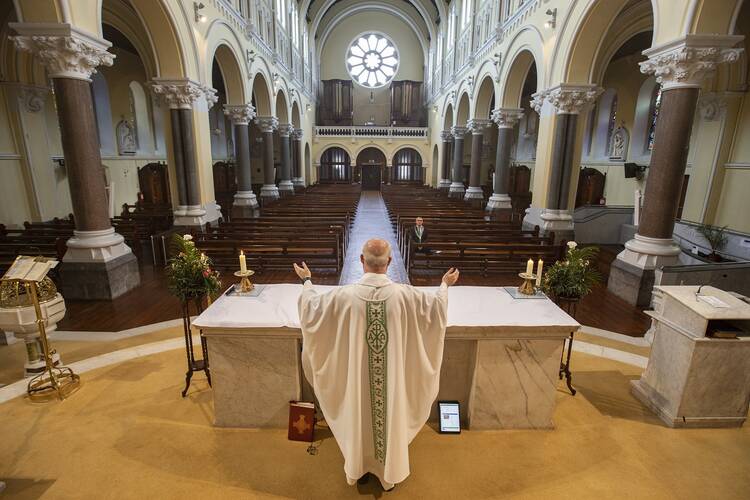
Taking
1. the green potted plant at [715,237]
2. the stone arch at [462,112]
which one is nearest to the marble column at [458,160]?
the stone arch at [462,112]

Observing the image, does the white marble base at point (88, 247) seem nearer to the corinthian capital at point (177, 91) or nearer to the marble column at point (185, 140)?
the marble column at point (185, 140)

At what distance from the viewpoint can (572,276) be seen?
398 centimetres

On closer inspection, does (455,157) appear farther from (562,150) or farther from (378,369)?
(378,369)

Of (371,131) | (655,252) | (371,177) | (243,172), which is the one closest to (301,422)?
(655,252)

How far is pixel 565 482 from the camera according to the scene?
2.88 meters

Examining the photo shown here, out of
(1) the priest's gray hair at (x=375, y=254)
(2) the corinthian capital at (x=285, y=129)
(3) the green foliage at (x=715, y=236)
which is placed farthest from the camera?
(2) the corinthian capital at (x=285, y=129)

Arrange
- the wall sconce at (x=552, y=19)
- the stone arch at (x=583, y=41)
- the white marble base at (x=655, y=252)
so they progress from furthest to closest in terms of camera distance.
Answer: the wall sconce at (x=552, y=19), the stone arch at (x=583, y=41), the white marble base at (x=655, y=252)

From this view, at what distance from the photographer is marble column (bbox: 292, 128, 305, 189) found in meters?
24.6

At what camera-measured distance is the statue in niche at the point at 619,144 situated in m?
15.9

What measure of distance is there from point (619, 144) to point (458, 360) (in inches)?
658

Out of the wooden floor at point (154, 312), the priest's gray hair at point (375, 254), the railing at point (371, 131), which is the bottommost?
the wooden floor at point (154, 312)

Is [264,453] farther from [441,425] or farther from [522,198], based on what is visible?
[522,198]

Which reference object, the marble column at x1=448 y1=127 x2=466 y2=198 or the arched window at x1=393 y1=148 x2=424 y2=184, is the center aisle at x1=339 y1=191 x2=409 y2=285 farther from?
the arched window at x1=393 y1=148 x2=424 y2=184

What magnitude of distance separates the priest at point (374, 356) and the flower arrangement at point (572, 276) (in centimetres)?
189
